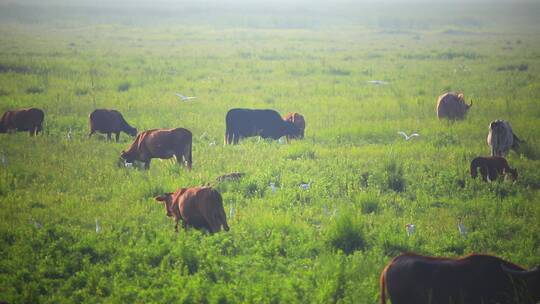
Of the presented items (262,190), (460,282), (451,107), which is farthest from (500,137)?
(460,282)

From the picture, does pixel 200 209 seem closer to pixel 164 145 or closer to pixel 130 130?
pixel 164 145

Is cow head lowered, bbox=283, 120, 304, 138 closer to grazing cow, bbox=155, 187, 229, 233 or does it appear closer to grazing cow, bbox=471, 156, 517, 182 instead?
grazing cow, bbox=471, 156, 517, 182

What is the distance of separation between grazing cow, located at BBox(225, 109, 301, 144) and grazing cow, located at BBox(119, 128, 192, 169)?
3391 millimetres

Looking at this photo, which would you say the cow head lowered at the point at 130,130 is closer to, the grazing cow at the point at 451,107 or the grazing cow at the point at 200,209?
the grazing cow at the point at 200,209

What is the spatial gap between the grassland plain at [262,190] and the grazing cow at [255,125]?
0.37 meters

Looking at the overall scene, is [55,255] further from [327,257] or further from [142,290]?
[327,257]

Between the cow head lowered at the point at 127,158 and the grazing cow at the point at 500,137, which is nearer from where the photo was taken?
the grazing cow at the point at 500,137

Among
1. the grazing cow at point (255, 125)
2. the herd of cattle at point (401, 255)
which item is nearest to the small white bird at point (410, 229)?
the herd of cattle at point (401, 255)

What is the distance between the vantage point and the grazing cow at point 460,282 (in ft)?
21.6

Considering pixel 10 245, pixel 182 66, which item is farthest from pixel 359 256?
pixel 182 66

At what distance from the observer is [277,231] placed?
9938 mm

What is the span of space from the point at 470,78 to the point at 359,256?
2072 cm

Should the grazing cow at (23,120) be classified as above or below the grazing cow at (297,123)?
above

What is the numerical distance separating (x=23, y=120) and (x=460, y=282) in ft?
42.2
